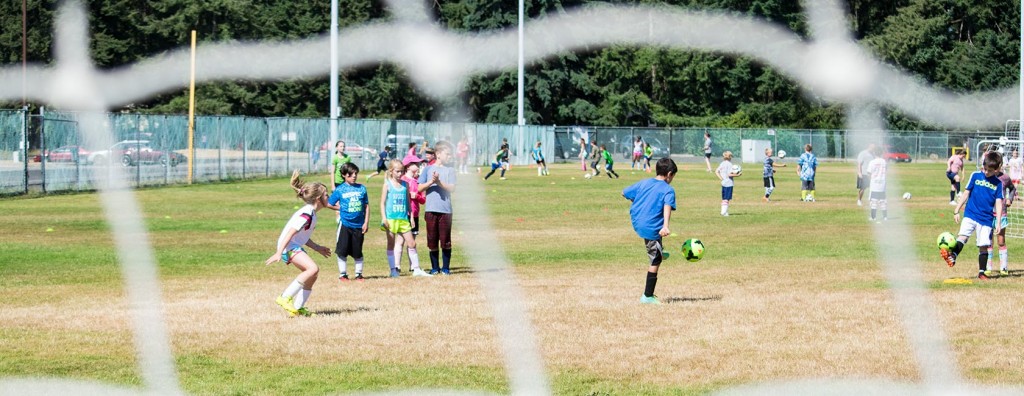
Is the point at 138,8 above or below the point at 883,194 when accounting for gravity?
above

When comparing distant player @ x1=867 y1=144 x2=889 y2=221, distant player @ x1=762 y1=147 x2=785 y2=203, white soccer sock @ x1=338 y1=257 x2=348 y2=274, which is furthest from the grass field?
distant player @ x1=762 y1=147 x2=785 y2=203

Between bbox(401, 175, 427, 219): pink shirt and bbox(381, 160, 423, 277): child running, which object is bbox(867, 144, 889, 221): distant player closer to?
bbox(401, 175, 427, 219): pink shirt

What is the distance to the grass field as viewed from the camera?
10.4 meters

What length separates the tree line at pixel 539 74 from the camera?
52156 millimetres

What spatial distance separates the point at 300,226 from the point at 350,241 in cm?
421

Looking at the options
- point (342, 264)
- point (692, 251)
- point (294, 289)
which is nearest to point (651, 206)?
point (692, 251)

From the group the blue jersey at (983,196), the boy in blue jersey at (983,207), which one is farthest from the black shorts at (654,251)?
the blue jersey at (983,196)

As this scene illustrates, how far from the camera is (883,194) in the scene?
3081cm

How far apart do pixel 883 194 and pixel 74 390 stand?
80.2 feet

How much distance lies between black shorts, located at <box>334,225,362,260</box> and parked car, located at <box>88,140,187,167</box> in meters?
27.5

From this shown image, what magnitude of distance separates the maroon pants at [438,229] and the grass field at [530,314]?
0.64m

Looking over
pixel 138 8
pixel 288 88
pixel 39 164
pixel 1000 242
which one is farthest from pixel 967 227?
pixel 288 88

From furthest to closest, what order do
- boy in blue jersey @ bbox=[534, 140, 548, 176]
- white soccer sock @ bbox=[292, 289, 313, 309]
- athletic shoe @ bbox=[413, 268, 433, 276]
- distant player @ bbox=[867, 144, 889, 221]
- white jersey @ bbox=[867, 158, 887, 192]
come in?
boy in blue jersey @ bbox=[534, 140, 548, 176], white jersey @ bbox=[867, 158, 887, 192], distant player @ bbox=[867, 144, 889, 221], athletic shoe @ bbox=[413, 268, 433, 276], white soccer sock @ bbox=[292, 289, 313, 309]

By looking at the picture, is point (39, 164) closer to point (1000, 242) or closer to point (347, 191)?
point (347, 191)
